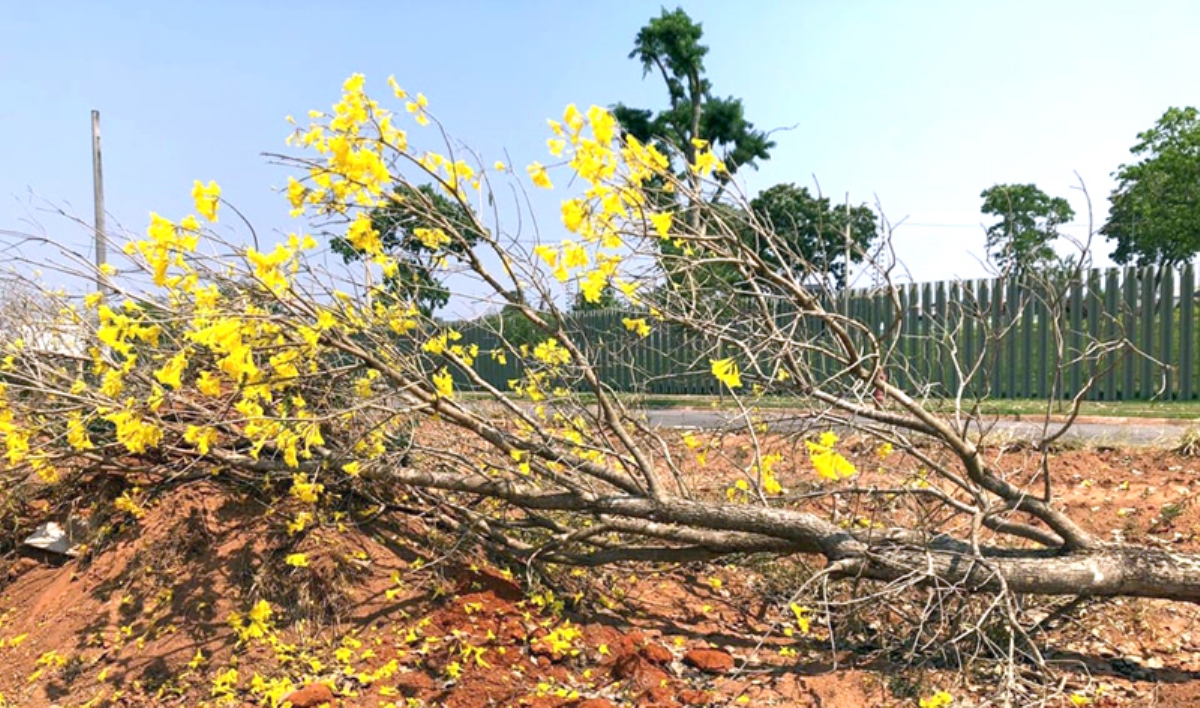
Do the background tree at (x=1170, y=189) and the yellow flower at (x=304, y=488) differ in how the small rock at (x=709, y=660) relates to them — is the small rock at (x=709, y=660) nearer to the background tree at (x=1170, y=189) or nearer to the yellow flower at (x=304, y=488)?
the yellow flower at (x=304, y=488)

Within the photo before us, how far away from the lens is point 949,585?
2549 millimetres

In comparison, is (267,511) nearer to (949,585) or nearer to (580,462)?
(580,462)

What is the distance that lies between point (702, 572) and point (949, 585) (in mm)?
1575

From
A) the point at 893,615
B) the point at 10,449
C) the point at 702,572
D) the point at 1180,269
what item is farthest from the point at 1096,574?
the point at 1180,269

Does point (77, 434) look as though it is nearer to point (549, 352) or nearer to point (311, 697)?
point (311, 697)

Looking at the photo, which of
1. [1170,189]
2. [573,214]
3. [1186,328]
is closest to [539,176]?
[573,214]

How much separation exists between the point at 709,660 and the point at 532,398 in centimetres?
176

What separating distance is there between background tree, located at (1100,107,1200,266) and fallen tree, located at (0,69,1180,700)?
67.1 ft

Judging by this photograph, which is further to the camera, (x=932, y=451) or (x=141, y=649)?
(x=932, y=451)

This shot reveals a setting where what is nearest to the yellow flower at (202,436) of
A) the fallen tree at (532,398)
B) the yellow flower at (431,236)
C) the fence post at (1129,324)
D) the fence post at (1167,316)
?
the fallen tree at (532,398)

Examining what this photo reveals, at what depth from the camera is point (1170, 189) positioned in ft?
67.8

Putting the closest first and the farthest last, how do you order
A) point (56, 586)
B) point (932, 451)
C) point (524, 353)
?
1. point (56, 586)
2. point (524, 353)
3. point (932, 451)

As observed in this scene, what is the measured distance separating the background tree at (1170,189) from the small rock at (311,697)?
72.9 ft

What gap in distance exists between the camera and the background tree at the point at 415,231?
3.06 m
